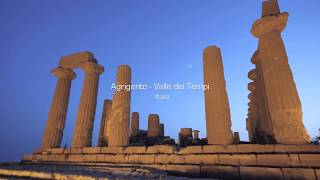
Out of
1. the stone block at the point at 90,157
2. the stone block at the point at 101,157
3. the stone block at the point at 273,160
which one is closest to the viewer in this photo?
the stone block at the point at 273,160

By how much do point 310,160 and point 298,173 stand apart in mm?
729

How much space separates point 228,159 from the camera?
8.43 m

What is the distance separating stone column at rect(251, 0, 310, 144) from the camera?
8.88 m

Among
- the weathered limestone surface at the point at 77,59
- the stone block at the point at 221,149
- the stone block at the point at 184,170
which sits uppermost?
the weathered limestone surface at the point at 77,59

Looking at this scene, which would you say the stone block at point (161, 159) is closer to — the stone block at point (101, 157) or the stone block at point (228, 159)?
the stone block at point (228, 159)

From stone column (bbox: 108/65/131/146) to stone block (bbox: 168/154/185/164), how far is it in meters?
Answer: 4.56

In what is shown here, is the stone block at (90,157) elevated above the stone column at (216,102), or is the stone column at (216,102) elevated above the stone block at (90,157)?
Answer: the stone column at (216,102)

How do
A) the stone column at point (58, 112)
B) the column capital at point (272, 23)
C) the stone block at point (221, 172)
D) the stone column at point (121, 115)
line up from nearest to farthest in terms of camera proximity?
the stone block at point (221, 172), the column capital at point (272, 23), the stone column at point (121, 115), the stone column at point (58, 112)

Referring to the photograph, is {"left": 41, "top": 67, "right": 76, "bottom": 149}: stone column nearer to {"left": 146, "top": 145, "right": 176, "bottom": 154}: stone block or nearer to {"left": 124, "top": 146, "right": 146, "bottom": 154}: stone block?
{"left": 124, "top": 146, "right": 146, "bottom": 154}: stone block

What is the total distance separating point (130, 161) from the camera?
10875 mm

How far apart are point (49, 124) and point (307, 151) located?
54.5 ft

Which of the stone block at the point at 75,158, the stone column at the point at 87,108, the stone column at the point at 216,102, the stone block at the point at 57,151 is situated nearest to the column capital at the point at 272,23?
the stone column at the point at 216,102

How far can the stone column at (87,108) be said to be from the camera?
15.0 m

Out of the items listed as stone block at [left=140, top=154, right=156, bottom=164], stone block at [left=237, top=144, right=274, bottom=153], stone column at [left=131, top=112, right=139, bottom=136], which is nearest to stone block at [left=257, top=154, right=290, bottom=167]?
stone block at [left=237, top=144, right=274, bottom=153]
